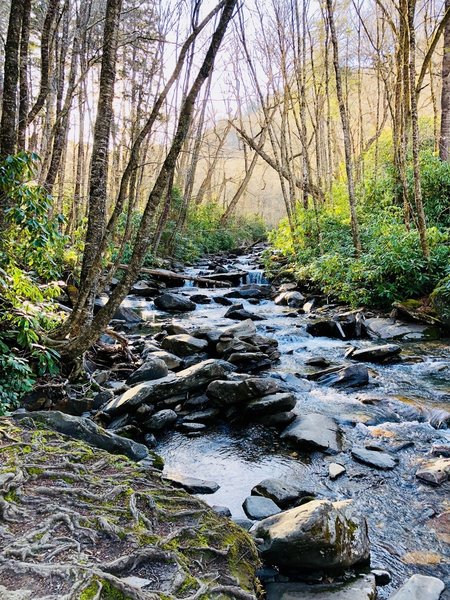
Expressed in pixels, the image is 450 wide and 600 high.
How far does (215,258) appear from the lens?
24.4m

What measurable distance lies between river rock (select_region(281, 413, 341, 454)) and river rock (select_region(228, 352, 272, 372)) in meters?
2.26

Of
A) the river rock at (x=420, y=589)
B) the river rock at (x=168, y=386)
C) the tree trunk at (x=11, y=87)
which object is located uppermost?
the tree trunk at (x=11, y=87)

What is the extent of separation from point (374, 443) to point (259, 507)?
6.41ft

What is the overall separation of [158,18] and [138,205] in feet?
38.1

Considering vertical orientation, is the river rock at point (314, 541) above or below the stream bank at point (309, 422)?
above

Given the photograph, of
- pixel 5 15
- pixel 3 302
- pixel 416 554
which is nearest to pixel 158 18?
pixel 5 15

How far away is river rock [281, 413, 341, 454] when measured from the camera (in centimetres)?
502

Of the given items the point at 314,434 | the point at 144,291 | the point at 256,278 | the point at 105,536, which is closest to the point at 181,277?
the point at 144,291

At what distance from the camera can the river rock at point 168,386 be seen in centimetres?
A: 567

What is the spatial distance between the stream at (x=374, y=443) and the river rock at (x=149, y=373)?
1286mm

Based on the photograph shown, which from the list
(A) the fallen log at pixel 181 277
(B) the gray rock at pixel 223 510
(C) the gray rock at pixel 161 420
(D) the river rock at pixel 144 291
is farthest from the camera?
(A) the fallen log at pixel 181 277

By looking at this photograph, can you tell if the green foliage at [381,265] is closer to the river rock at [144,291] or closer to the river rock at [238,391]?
the river rock at [144,291]

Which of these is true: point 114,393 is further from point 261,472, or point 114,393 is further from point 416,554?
point 416,554

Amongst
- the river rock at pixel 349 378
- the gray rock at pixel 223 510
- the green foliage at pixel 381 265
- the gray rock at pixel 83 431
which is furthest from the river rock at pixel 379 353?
the gray rock at pixel 223 510
